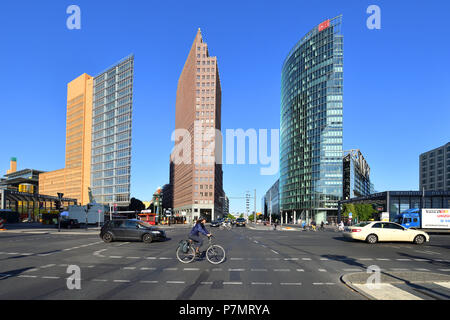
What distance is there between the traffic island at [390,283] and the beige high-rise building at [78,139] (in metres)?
129

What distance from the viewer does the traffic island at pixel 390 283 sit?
7.63 m

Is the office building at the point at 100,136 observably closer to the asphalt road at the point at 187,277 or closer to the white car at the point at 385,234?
the white car at the point at 385,234

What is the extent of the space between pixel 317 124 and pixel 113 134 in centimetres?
6694

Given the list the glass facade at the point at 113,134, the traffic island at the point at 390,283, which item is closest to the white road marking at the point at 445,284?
the traffic island at the point at 390,283

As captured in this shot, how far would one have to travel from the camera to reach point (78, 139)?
13612 cm

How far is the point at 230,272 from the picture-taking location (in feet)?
35.9

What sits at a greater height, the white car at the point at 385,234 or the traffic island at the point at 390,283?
the traffic island at the point at 390,283

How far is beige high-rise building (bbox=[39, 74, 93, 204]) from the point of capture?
132m

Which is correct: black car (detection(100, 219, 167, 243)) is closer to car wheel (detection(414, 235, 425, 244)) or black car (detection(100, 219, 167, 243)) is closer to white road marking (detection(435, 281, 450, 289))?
white road marking (detection(435, 281, 450, 289))
